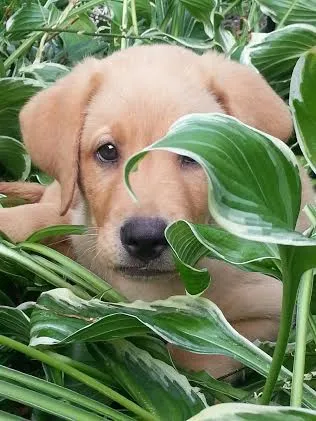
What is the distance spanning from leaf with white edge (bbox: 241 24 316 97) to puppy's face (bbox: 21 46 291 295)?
247 mm

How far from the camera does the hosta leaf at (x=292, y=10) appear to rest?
103 inches

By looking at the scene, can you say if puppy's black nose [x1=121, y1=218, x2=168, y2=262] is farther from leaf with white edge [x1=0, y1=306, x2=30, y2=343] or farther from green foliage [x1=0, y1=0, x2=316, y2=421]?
leaf with white edge [x1=0, y1=306, x2=30, y2=343]

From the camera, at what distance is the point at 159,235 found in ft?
4.78

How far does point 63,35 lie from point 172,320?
7.35 feet

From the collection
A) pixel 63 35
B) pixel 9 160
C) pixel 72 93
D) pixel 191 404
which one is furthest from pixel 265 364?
pixel 63 35

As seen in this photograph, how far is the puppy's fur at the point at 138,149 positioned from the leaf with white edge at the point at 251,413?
2.38ft

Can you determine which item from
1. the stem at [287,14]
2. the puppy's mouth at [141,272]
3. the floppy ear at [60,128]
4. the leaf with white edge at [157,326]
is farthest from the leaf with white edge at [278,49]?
the leaf with white edge at [157,326]

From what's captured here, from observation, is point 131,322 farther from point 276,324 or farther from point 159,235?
point 276,324

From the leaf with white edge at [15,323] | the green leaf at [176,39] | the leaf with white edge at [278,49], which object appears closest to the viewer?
the leaf with white edge at [15,323]

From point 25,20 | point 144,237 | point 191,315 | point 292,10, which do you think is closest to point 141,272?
point 144,237

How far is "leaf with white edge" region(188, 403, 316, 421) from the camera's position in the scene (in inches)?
29.4

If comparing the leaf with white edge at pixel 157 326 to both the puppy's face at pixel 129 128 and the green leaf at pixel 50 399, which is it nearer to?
the green leaf at pixel 50 399

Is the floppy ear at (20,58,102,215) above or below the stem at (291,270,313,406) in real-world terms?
below

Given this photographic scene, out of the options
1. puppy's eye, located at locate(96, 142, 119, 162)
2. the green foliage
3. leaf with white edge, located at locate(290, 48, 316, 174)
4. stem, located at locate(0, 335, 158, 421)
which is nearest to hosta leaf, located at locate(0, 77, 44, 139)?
puppy's eye, located at locate(96, 142, 119, 162)
